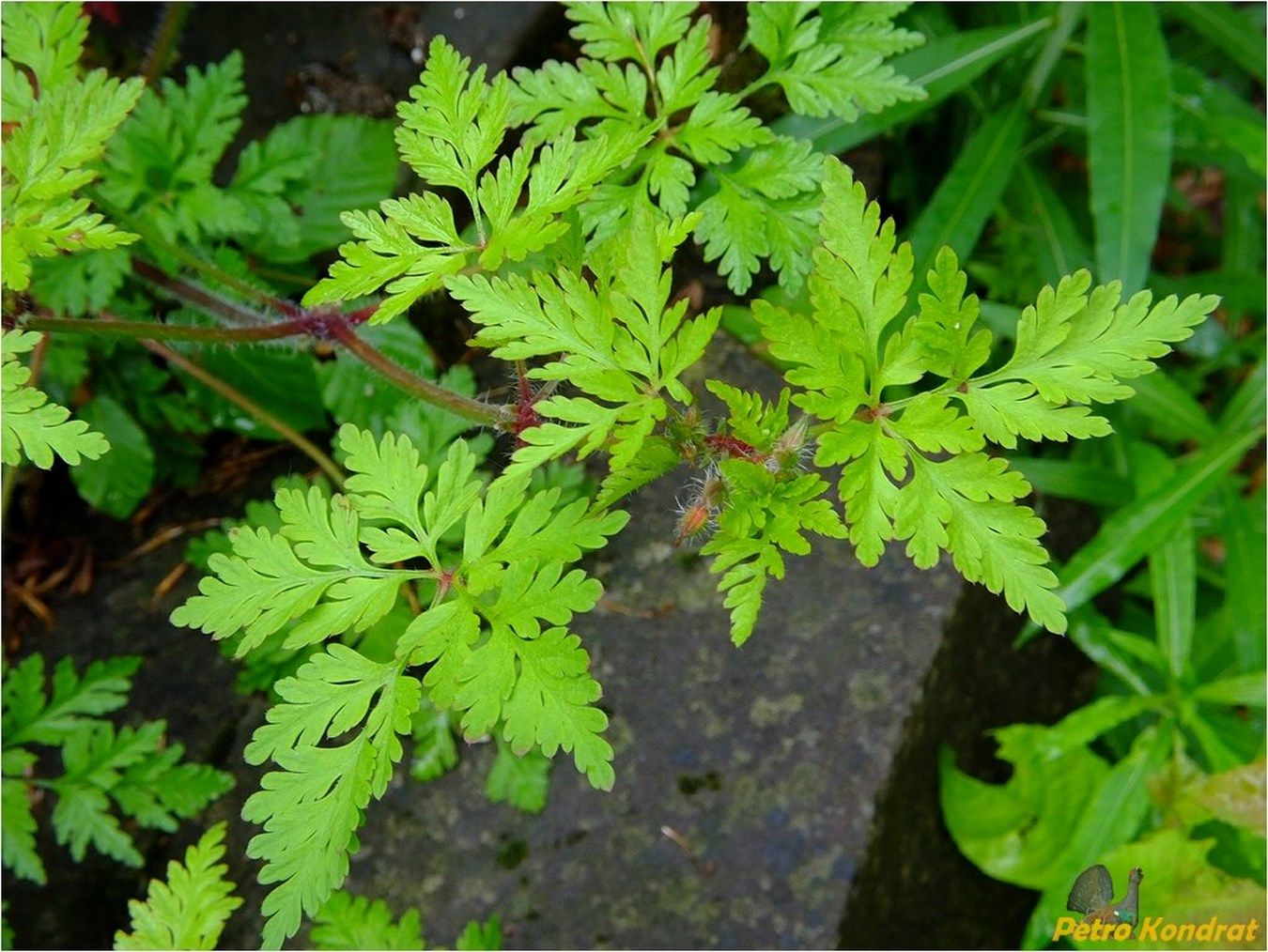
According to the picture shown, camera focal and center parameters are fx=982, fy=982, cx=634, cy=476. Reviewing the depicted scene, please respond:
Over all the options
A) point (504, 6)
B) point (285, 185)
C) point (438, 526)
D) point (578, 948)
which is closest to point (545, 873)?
point (578, 948)

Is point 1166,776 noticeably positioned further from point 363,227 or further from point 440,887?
point 363,227

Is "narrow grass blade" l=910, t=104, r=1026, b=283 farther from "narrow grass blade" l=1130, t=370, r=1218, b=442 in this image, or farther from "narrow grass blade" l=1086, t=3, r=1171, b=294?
"narrow grass blade" l=1130, t=370, r=1218, b=442

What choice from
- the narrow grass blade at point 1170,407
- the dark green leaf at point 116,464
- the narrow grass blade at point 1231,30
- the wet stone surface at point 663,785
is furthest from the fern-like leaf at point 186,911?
the narrow grass blade at point 1231,30

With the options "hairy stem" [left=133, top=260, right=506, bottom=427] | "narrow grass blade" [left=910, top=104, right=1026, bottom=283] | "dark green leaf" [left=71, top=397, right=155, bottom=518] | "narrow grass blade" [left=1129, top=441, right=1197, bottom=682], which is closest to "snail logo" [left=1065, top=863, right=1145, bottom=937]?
"narrow grass blade" [left=1129, top=441, right=1197, bottom=682]

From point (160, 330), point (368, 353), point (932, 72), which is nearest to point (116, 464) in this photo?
point (160, 330)

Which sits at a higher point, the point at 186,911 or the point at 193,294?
the point at 193,294

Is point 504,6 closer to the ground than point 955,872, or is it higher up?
higher up

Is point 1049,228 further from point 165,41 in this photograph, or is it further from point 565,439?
point 165,41

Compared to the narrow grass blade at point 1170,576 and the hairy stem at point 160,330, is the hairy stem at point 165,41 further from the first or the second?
the narrow grass blade at point 1170,576
